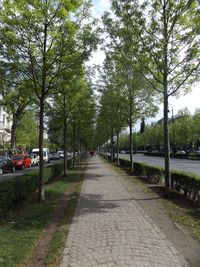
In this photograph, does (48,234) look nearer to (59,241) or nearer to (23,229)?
(23,229)

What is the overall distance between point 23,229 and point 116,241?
2320mm

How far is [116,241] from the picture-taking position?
6352 millimetres

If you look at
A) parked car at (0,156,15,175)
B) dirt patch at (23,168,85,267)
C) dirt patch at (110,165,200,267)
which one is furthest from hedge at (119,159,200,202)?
parked car at (0,156,15,175)

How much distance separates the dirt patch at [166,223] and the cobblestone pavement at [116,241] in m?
Result: 0.17

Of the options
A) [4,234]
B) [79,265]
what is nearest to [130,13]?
[4,234]

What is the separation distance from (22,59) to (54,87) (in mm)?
1505

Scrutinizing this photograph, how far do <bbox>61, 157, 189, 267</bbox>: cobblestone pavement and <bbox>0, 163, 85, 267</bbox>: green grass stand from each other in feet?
1.76

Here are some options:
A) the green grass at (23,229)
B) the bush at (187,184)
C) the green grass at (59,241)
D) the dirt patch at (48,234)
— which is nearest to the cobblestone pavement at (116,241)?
the green grass at (59,241)

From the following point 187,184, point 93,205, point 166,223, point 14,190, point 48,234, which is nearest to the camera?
point 48,234

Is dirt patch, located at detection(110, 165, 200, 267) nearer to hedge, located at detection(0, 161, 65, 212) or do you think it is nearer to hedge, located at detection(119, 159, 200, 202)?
hedge, located at detection(119, 159, 200, 202)

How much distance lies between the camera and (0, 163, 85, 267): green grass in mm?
5751

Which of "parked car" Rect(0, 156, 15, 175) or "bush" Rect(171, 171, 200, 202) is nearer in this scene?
"bush" Rect(171, 171, 200, 202)

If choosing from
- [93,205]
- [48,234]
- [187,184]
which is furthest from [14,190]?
[187,184]

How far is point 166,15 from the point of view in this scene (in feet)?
41.3
